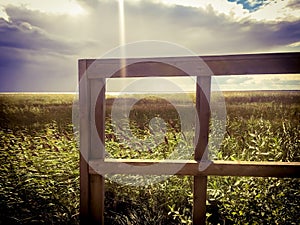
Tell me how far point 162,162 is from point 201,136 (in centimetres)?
30

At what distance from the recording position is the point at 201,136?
1.89m

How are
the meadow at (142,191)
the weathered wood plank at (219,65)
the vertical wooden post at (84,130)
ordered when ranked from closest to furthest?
the weathered wood plank at (219,65) < the vertical wooden post at (84,130) < the meadow at (142,191)

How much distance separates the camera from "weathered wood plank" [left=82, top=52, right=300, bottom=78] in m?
1.78

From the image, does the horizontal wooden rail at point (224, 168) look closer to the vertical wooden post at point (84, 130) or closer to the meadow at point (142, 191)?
the vertical wooden post at point (84, 130)

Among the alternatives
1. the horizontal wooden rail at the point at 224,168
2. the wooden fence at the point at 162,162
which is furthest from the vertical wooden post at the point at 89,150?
the horizontal wooden rail at the point at 224,168

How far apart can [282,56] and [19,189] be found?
2.58 metres

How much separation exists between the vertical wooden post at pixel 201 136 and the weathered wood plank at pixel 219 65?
0.30ft

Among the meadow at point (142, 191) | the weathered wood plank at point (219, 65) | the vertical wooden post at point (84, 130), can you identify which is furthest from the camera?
the meadow at point (142, 191)

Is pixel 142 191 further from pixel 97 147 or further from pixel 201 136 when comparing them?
pixel 201 136

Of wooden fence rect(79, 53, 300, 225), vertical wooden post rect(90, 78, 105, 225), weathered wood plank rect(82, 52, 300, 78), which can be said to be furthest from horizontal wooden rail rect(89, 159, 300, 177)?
weathered wood plank rect(82, 52, 300, 78)

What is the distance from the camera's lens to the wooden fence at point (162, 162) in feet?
5.95

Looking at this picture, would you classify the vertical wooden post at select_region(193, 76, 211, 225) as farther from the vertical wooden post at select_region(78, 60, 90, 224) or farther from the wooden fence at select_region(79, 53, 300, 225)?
the vertical wooden post at select_region(78, 60, 90, 224)

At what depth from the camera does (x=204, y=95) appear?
1.87m

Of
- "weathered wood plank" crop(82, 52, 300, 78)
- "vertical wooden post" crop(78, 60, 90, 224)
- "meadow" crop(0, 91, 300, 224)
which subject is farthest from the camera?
"meadow" crop(0, 91, 300, 224)
